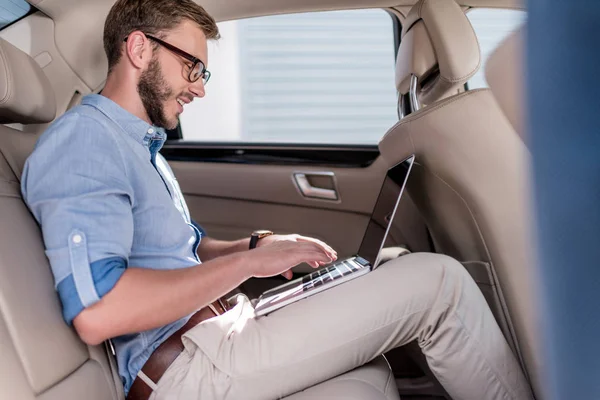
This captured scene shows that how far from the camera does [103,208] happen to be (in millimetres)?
1074

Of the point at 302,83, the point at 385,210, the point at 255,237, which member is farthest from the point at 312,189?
the point at 302,83

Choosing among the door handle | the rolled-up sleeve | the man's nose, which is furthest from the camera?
the door handle

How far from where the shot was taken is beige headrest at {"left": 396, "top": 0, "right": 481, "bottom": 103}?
1505mm

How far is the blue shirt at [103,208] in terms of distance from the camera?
3.45 feet

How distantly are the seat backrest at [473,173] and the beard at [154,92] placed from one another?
511mm

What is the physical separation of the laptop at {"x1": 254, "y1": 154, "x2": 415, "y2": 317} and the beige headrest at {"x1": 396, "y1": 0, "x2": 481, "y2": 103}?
0.22 m

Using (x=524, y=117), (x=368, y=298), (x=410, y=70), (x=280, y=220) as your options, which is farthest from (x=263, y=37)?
(x=524, y=117)

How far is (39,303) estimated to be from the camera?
1.01 metres

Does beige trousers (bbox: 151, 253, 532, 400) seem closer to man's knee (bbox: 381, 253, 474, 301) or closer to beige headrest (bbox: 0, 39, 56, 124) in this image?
man's knee (bbox: 381, 253, 474, 301)

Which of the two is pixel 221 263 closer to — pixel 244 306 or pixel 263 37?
pixel 244 306

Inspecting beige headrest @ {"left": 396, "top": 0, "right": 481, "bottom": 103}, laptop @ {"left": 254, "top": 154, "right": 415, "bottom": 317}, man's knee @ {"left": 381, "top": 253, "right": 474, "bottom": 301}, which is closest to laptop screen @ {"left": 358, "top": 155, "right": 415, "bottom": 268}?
laptop @ {"left": 254, "top": 154, "right": 415, "bottom": 317}

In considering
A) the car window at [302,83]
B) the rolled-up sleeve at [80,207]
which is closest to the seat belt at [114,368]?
the rolled-up sleeve at [80,207]

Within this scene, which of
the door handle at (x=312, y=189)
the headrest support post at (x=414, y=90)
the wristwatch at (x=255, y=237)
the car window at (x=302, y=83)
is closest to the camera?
the wristwatch at (x=255, y=237)

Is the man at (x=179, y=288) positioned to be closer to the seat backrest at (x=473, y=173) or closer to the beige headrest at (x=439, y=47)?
the seat backrest at (x=473, y=173)
